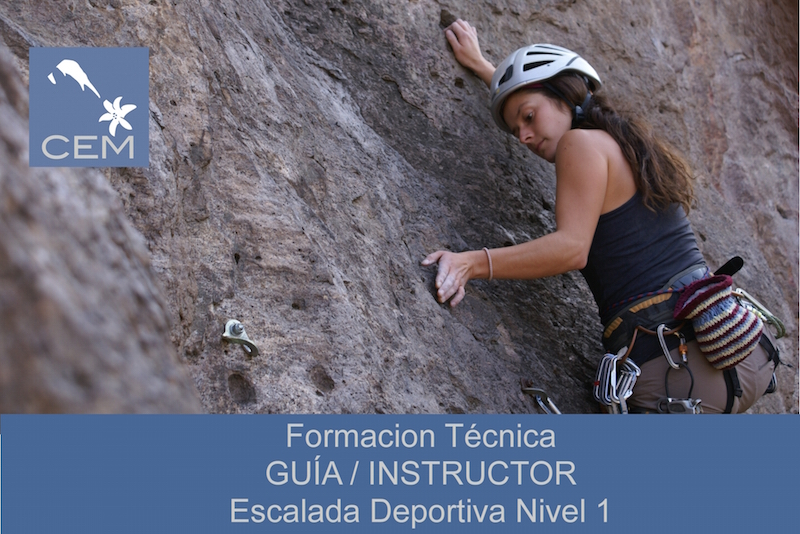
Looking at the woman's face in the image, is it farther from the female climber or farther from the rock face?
the rock face

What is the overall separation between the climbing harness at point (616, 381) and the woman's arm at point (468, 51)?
1.65m

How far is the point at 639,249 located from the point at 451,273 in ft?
2.75

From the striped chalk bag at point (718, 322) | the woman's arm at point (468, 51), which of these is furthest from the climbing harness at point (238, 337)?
the woman's arm at point (468, 51)

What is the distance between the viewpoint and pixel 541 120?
3205 millimetres

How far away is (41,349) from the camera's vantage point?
3.01 feet

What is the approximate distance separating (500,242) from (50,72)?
2018mm

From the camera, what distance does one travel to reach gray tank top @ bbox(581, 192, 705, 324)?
295 centimetres

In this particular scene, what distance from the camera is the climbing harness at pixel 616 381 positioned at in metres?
2.85

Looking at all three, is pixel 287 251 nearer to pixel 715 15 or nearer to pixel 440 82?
pixel 440 82

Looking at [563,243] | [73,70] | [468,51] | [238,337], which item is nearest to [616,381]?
[563,243]

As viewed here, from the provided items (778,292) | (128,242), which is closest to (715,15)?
(778,292)

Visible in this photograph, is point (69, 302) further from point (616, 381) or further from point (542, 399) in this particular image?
point (616, 381)

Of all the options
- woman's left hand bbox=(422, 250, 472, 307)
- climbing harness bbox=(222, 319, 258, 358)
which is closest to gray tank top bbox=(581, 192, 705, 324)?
woman's left hand bbox=(422, 250, 472, 307)

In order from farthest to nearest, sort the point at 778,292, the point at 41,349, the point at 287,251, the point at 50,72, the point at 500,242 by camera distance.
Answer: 1. the point at 778,292
2. the point at 500,242
3. the point at 287,251
4. the point at 50,72
5. the point at 41,349
